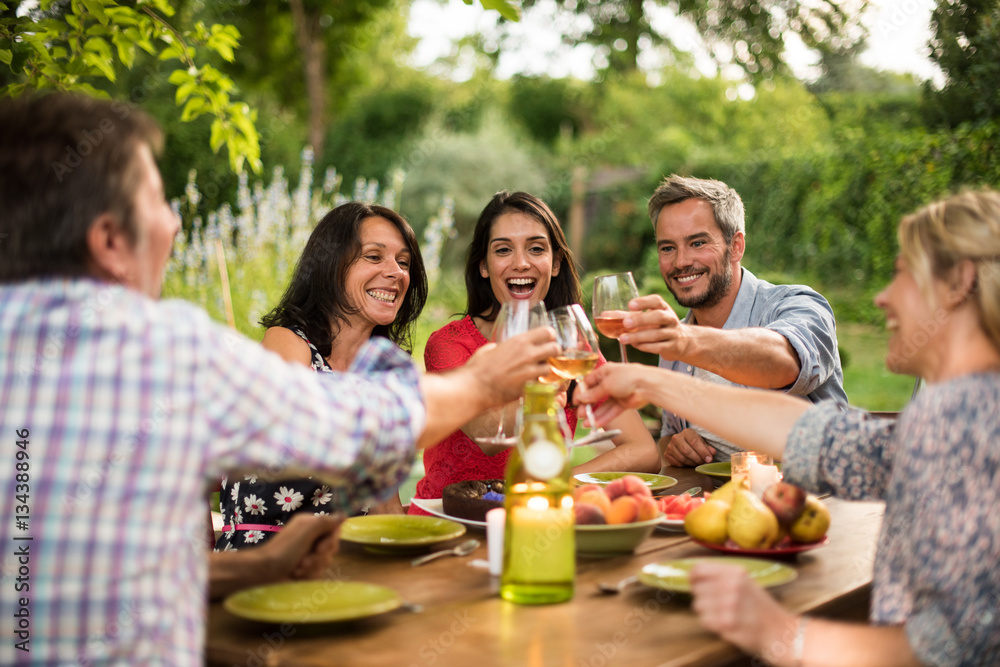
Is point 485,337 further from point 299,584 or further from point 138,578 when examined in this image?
point 138,578

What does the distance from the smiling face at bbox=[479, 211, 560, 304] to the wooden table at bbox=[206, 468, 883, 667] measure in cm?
181

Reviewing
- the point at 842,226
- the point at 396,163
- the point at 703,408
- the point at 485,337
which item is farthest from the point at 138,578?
the point at 396,163

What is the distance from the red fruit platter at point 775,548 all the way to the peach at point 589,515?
243mm

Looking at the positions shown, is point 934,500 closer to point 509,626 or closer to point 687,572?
point 687,572

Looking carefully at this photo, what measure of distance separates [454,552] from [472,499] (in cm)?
28

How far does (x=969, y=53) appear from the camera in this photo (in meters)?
7.48

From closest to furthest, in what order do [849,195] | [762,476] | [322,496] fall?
[762,476]
[322,496]
[849,195]

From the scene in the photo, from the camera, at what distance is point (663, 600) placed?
1669 mm

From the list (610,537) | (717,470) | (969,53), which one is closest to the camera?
(610,537)

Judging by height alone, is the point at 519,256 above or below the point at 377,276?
above

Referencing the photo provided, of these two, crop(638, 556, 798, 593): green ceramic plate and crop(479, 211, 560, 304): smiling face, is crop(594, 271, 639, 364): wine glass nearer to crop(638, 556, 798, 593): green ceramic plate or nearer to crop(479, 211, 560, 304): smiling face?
crop(638, 556, 798, 593): green ceramic plate

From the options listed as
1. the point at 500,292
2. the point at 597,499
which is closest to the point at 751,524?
the point at 597,499

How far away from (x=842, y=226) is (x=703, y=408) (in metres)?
8.99

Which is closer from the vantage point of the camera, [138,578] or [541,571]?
[138,578]
